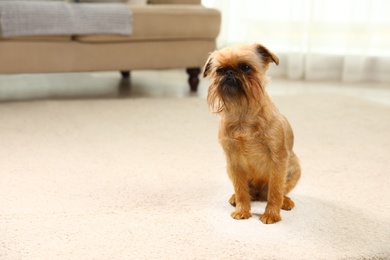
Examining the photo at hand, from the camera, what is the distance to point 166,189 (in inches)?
80.4

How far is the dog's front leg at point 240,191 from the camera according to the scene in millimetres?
1767

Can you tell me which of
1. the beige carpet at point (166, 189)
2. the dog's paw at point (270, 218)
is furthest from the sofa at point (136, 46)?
the dog's paw at point (270, 218)

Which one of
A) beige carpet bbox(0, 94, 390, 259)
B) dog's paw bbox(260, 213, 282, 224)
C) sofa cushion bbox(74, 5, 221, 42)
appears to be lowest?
beige carpet bbox(0, 94, 390, 259)

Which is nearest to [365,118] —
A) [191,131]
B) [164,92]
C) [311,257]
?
[191,131]

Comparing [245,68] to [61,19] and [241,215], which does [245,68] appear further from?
[61,19]

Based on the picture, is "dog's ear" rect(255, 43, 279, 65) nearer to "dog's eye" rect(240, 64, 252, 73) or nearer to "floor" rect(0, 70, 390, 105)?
"dog's eye" rect(240, 64, 252, 73)

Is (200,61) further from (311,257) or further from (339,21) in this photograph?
(311,257)

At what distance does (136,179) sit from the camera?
2.16m

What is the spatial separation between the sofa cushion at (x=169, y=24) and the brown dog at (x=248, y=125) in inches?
74.5

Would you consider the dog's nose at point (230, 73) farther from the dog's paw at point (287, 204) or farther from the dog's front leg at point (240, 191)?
the dog's paw at point (287, 204)

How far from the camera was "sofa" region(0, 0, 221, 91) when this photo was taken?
3418 millimetres

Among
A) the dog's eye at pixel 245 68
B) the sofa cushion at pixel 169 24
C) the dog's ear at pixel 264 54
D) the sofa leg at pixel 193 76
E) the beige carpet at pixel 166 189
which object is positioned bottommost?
the sofa leg at pixel 193 76

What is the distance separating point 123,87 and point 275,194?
2.58 metres

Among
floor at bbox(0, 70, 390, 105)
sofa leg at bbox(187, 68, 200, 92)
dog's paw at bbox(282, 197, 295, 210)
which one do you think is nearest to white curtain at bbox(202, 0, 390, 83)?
floor at bbox(0, 70, 390, 105)
